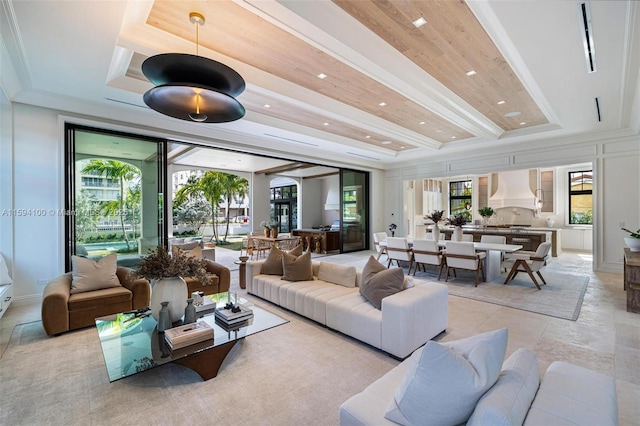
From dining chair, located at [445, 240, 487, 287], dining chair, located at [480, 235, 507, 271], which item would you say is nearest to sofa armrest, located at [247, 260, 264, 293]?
dining chair, located at [445, 240, 487, 287]

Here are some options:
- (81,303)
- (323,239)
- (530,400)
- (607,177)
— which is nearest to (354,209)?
(323,239)

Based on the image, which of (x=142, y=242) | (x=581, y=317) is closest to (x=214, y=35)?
(x=142, y=242)

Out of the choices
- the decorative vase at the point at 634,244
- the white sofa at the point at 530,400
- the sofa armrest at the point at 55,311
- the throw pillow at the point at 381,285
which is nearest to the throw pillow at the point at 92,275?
the sofa armrest at the point at 55,311

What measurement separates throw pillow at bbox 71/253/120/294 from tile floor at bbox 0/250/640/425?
30.9 inches

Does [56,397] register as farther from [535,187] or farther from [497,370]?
[535,187]

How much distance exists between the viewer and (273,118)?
5523mm

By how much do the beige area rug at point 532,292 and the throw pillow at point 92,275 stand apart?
513 cm

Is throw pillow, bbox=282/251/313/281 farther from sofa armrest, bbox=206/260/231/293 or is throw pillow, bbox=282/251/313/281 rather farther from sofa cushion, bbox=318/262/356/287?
sofa armrest, bbox=206/260/231/293

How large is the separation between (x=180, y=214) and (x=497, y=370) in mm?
14673

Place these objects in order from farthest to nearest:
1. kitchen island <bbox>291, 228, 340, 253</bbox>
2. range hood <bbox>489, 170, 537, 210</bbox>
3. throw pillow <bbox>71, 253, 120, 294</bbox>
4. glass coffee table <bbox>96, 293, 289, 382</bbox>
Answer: range hood <bbox>489, 170, 537, 210</bbox> → kitchen island <bbox>291, 228, 340, 253</bbox> → throw pillow <bbox>71, 253, 120, 294</bbox> → glass coffee table <bbox>96, 293, 289, 382</bbox>

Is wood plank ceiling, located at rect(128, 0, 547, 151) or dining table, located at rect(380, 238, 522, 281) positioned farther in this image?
dining table, located at rect(380, 238, 522, 281)

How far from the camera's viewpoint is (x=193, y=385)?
230cm

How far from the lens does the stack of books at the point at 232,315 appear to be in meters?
2.72

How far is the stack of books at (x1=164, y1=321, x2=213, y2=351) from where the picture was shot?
7.51 feet
